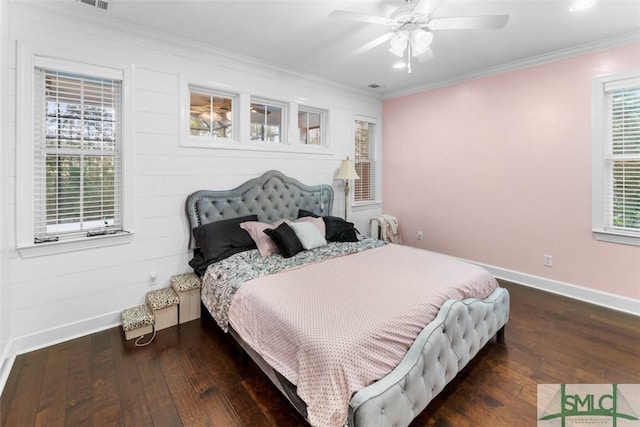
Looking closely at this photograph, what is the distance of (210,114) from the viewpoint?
11.7ft

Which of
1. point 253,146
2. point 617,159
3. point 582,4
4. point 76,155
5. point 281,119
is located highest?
point 582,4

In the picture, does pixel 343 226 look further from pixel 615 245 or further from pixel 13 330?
pixel 13 330

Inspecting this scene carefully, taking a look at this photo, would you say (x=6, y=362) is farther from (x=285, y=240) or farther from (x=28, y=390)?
(x=285, y=240)

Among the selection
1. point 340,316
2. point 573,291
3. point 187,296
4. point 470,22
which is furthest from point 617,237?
point 187,296

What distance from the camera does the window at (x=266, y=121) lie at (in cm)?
392

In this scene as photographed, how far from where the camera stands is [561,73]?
3.50 m

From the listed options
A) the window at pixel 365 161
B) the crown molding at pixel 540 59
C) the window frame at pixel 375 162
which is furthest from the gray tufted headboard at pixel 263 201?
the crown molding at pixel 540 59

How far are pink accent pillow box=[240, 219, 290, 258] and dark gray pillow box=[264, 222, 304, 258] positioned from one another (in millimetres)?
54

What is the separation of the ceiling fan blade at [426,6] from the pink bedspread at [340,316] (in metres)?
1.98

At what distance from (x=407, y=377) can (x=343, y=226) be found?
2360mm

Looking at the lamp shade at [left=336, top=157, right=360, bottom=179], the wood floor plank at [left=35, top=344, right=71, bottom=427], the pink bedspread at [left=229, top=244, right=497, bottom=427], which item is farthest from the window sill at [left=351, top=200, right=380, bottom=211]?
the wood floor plank at [left=35, top=344, right=71, bottom=427]

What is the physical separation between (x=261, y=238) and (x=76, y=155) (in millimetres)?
1824

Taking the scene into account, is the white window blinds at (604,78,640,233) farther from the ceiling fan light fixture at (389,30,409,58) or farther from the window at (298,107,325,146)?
the window at (298,107,325,146)

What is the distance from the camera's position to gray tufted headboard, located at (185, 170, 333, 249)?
3.31 metres
